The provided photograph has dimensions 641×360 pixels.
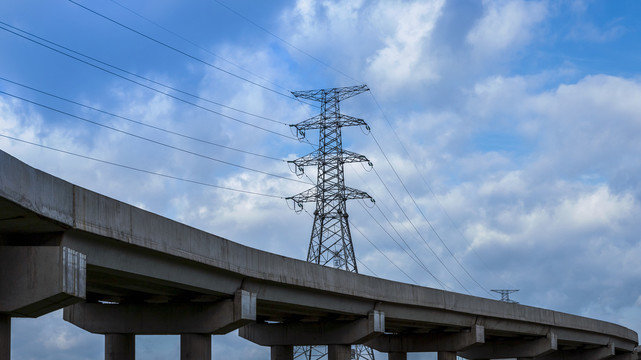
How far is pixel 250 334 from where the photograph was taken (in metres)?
40.7

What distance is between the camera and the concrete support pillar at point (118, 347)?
31.7 meters

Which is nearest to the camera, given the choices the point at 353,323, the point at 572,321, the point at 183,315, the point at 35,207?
the point at 35,207

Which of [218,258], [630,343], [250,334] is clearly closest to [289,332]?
[250,334]

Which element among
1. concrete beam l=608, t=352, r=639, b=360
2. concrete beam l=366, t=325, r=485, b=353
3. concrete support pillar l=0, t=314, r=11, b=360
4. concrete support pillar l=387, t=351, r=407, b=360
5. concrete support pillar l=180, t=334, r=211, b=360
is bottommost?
concrete support pillar l=0, t=314, r=11, b=360

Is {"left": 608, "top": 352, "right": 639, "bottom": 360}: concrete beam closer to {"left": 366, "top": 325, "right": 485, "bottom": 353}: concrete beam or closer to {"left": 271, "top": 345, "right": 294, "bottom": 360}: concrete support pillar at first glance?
{"left": 366, "top": 325, "right": 485, "bottom": 353}: concrete beam

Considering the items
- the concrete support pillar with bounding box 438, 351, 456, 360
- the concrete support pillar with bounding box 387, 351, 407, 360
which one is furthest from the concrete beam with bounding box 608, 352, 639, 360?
the concrete support pillar with bounding box 438, 351, 456, 360

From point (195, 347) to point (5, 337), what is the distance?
10782 mm

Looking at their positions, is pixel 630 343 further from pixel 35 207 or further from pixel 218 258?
pixel 35 207

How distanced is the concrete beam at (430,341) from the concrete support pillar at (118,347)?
64.3ft

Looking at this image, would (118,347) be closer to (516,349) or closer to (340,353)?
(340,353)

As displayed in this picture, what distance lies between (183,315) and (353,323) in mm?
10238

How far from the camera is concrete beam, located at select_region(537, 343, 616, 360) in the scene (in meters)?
65.8

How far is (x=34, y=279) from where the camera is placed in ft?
63.5

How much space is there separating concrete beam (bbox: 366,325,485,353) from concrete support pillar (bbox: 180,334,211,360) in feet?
65.1
